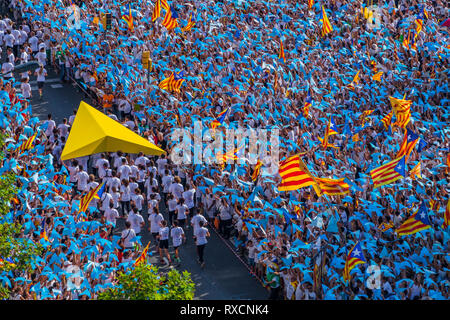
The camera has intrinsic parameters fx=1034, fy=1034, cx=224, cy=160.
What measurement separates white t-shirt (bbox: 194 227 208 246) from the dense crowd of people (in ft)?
0.12

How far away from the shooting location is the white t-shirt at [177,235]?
76.8 feet

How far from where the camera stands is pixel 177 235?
23.5 metres

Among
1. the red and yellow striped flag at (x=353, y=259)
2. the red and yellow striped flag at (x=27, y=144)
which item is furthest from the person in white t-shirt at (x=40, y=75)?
the red and yellow striped flag at (x=353, y=259)

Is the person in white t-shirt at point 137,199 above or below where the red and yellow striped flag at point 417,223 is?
above

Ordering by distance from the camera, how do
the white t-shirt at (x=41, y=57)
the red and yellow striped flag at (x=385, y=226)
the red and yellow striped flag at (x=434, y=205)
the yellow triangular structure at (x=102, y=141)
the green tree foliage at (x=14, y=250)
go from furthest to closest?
the white t-shirt at (x=41, y=57) → the yellow triangular structure at (x=102, y=141) → the red and yellow striped flag at (x=434, y=205) → the red and yellow striped flag at (x=385, y=226) → the green tree foliage at (x=14, y=250)

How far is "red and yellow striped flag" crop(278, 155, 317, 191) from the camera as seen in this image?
22812 mm

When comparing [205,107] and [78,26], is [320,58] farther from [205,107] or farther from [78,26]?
[78,26]

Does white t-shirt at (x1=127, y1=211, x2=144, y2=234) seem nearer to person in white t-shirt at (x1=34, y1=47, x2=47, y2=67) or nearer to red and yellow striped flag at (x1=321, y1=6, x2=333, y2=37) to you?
person in white t-shirt at (x1=34, y1=47, x2=47, y2=67)

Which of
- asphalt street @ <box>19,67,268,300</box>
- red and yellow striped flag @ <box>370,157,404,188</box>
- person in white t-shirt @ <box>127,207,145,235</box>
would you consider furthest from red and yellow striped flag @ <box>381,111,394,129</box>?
person in white t-shirt @ <box>127,207,145,235</box>

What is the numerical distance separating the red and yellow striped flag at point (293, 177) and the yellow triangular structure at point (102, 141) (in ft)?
14.4

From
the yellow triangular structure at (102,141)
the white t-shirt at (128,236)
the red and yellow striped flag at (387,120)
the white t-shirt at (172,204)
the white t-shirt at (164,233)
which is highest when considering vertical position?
the red and yellow striped flag at (387,120)

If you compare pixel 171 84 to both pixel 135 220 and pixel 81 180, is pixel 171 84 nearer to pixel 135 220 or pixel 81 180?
pixel 81 180

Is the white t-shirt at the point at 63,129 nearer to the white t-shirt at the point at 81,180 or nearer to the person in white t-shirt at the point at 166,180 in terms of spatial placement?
the white t-shirt at the point at 81,180

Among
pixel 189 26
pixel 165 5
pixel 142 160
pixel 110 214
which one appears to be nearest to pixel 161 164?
pixel 142 160
